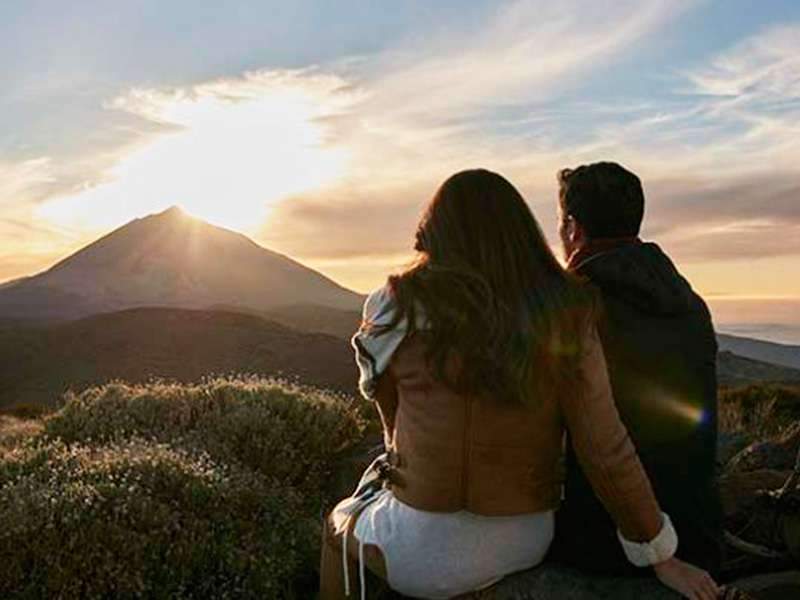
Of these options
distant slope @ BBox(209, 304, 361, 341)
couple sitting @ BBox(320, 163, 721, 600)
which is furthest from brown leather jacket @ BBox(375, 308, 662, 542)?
distant slope @ BBox(209, 304, 361, 341)

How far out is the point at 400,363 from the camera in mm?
3652

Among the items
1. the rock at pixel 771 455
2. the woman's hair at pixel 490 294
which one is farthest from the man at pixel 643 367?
the rock at pixel 771 455

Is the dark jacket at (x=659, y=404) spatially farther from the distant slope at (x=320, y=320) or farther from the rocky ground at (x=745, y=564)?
the distant slope at (x=320, y=320)

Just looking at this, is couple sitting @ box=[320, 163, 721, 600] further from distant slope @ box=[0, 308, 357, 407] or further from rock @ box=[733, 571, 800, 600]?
distant slope @ box=[0, 308, 357, 407]

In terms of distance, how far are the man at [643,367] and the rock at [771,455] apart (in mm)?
3021

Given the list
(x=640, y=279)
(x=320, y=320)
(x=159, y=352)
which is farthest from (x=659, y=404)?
(x=320, y=320)

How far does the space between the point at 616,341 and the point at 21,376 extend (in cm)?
3568

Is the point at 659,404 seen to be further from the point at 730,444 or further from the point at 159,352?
the point at 159,352

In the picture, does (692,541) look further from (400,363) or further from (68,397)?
(68,397)

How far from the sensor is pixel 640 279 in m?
3.69

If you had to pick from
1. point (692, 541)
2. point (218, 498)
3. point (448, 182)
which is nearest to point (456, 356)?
point (448, 182)

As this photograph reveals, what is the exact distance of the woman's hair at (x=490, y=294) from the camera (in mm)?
3412

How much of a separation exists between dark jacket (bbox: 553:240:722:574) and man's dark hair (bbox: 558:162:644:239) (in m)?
0.08

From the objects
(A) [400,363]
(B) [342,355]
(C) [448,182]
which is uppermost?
(C) [448,182]
